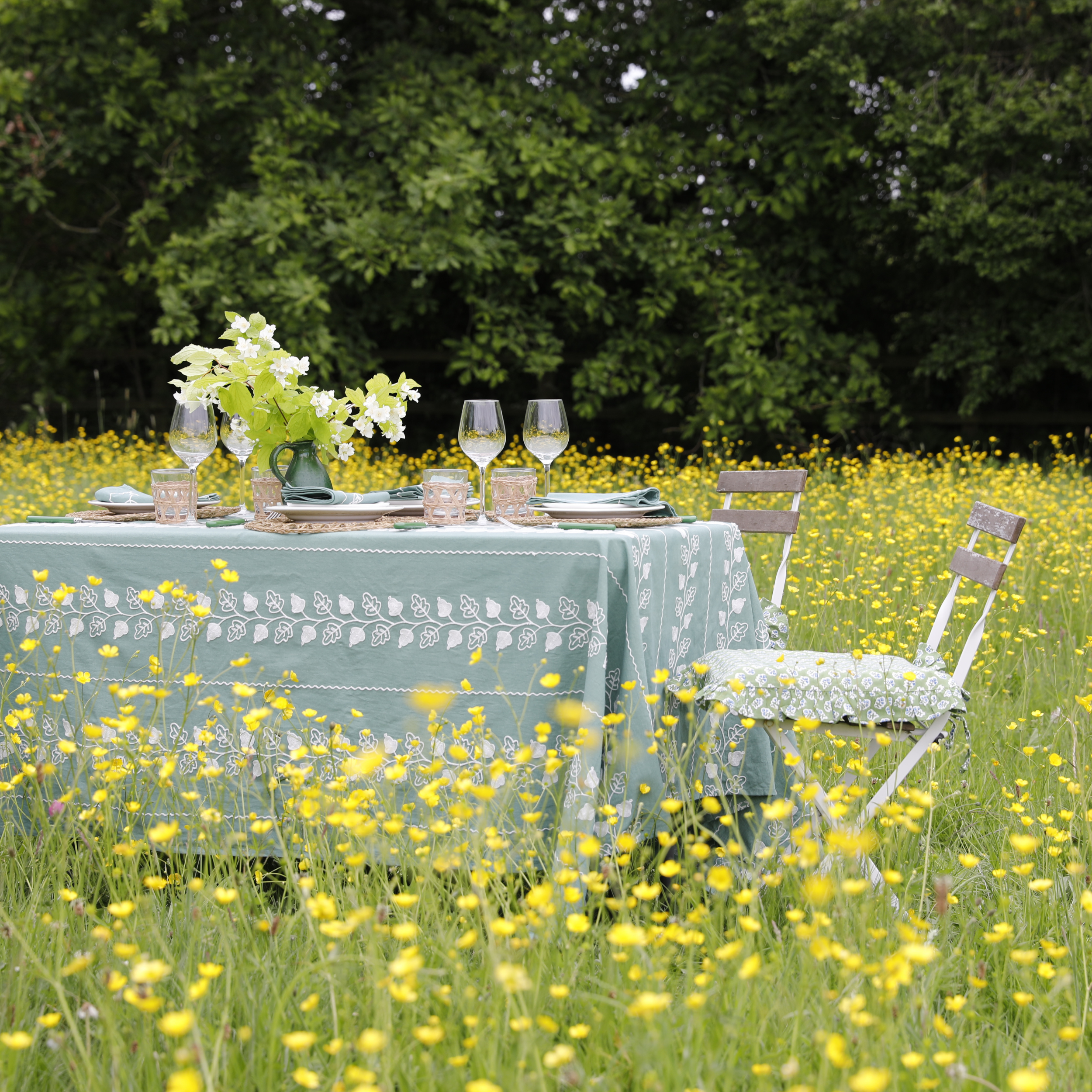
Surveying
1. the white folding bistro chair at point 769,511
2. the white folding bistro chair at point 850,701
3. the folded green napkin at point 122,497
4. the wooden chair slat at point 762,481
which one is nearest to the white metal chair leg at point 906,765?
the white folding bistro chair at point 850,701

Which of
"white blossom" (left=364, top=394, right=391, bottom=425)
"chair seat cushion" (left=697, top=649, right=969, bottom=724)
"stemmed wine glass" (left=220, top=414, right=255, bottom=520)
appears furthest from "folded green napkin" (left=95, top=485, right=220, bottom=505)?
"chair seat cushion" (left=697, top=649, right=969, bottom=724)

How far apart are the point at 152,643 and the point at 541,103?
771 cm

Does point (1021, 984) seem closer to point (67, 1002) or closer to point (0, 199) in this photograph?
point (67, 1002)

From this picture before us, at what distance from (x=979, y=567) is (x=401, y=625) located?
1366 mm

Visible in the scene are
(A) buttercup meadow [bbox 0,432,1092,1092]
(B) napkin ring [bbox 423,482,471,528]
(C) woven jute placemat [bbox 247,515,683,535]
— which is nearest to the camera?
(A) buttercup meadow [bbox 0,432,1092,1092]

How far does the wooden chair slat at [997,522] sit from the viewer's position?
2389mm

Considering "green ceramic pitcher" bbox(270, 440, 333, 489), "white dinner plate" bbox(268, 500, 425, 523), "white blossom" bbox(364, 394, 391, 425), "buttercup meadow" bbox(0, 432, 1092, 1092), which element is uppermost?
"white blossom" bbox(364, 394, 391, 425)

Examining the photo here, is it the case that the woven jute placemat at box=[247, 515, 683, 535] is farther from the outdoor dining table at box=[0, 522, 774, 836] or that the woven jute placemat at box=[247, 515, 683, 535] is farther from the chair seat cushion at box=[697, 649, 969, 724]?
the chair seat cushion at box=[697, 649, 969, 724]

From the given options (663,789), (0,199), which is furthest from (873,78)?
(663,789)

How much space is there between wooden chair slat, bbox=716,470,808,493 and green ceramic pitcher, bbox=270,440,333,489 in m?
1.36

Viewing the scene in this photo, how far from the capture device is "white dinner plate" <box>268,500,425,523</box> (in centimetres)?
227

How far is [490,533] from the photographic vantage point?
208 centimetres

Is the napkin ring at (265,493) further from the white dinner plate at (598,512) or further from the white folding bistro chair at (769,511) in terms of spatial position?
the white folding bistro chair at (769,511)

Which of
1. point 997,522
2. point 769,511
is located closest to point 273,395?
point 769,511
